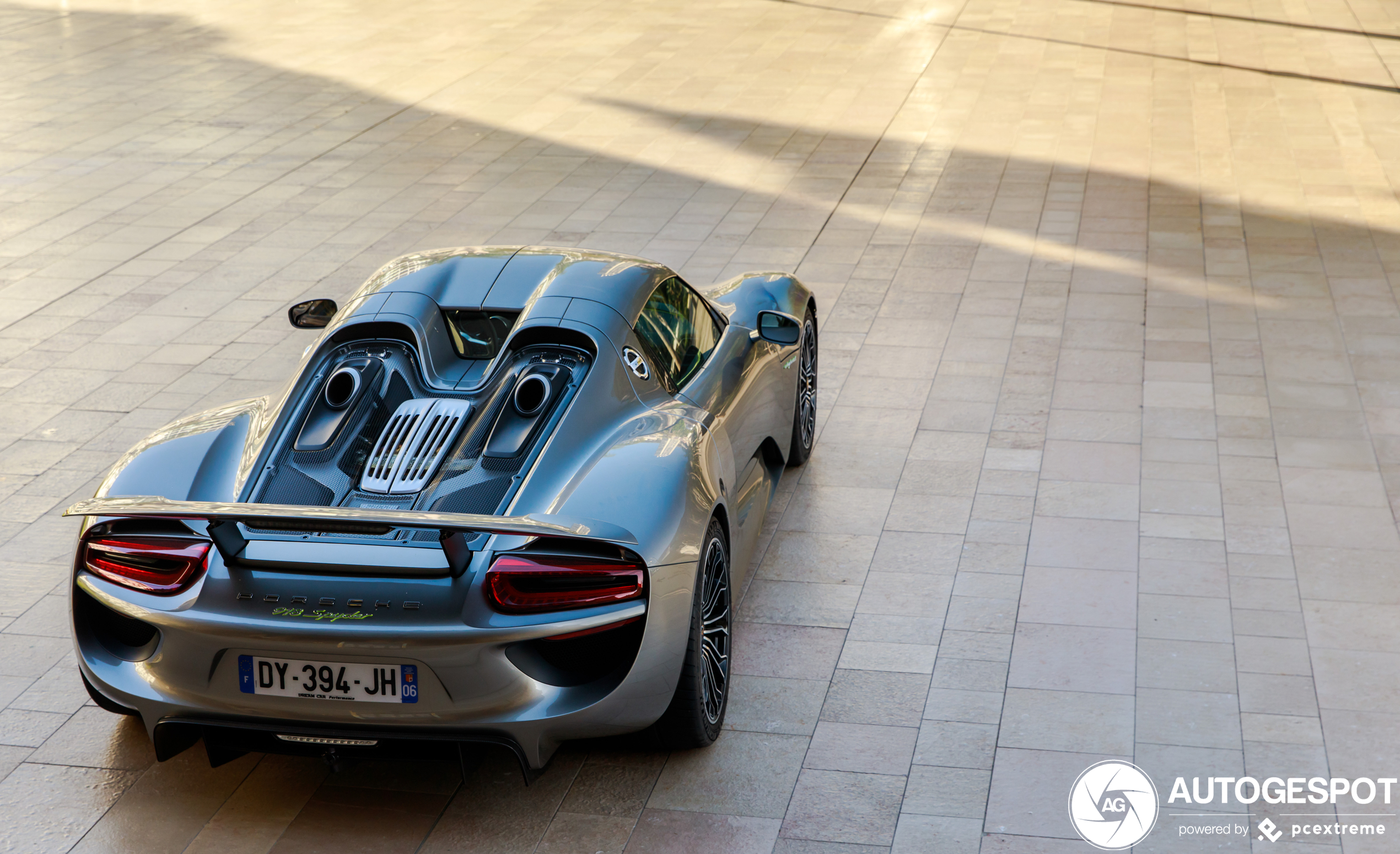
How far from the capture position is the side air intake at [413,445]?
4.24m

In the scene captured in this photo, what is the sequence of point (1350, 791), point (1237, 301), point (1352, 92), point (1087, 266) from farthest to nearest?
point (1352, 92), point (1087, 266), point (1237, 301), point (1350, 791)

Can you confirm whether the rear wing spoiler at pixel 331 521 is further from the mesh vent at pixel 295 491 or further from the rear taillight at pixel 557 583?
the mesh vent at pixel 295 491

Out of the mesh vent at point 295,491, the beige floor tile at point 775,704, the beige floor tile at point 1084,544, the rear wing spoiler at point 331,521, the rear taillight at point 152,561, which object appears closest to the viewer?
the rear wing spoiler at point 331,521

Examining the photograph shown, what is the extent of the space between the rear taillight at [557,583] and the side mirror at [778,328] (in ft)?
6.91

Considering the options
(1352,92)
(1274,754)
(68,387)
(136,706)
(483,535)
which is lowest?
(1352,92)

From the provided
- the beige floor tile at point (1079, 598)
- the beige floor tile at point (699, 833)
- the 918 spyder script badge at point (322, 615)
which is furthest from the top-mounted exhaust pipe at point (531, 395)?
the beige floor tile at point (1079, 598)

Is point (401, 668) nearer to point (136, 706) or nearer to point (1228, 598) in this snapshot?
point (136, 706)

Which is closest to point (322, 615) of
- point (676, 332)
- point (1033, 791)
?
point (676, 332)

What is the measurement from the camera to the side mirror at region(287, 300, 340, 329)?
5.61m

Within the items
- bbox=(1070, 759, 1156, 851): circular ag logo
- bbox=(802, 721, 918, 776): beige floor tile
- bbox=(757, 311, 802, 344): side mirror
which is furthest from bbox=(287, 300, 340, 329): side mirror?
bbox=(1070, 759, 1156, 851): circular ag logo

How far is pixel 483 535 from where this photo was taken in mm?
3785

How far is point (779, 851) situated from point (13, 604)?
332 cm

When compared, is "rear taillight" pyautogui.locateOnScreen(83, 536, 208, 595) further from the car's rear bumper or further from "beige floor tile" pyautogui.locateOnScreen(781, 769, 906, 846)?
"beige floor tile" pyautogui.locateOnScreen(781, 769, 906, 846)

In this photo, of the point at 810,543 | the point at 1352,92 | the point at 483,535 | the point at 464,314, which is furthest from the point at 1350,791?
the point at 1352,92
